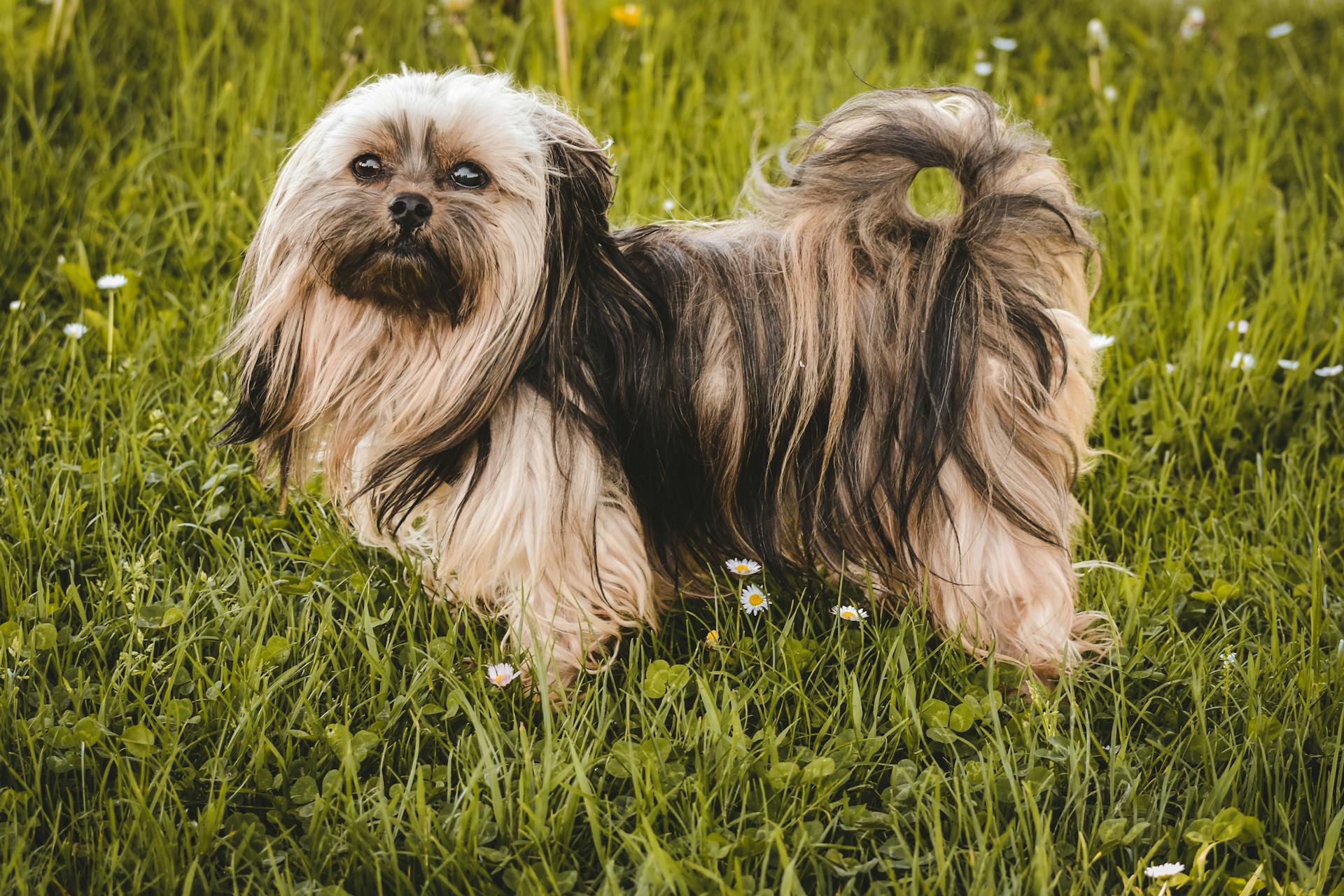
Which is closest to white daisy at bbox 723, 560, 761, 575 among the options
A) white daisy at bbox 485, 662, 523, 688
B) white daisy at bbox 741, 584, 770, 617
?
white daisy at bbox 741, 584, 770, 617

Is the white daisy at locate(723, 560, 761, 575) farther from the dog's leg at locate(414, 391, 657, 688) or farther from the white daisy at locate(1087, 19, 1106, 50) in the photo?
the white daisy at locate(1087, 19, 1106, 50)

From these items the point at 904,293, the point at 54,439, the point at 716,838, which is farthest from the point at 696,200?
the point at 716,838

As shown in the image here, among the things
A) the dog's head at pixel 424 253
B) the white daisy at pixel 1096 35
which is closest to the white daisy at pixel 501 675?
the dog's head at pixel 424 253

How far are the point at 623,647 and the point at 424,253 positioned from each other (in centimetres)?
114

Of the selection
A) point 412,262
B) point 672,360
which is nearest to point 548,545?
point 672,360

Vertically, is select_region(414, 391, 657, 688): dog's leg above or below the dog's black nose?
below

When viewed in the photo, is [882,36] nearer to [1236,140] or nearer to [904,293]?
[1236,140]

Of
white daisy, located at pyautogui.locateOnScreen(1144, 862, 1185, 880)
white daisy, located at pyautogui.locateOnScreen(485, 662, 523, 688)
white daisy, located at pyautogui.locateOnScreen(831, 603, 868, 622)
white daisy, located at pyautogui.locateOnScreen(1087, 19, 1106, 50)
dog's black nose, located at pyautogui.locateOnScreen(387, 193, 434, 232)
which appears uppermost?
white daisy, located at pyautogui.locateOnScreen(1087, 19, 1106, 50)

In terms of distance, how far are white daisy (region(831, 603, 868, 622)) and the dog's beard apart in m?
1.10

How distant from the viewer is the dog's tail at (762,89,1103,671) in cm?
251

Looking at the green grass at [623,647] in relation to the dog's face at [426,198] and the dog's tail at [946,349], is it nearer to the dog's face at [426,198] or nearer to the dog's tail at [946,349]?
the dog's tail at [946,349]

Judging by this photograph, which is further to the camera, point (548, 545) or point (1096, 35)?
point (1096, 35)

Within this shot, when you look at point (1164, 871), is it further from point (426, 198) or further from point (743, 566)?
point (426, 198)

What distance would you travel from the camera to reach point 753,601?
2.78 meters
